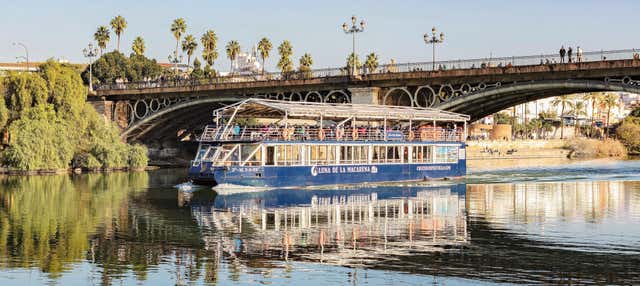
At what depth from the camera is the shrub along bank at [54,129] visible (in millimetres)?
82000

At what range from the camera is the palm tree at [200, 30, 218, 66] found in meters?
153

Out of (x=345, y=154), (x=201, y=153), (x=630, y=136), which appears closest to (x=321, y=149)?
(x=345, y=154)

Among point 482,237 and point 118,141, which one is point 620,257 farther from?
point 118,141

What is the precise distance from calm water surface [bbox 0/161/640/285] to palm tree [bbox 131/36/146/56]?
10353cm

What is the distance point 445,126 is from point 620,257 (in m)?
46.0

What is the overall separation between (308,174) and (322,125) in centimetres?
495

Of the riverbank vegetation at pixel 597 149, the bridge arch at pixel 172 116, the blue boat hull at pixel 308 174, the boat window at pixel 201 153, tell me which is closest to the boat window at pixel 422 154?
the blue boat hull at pixel 308 174

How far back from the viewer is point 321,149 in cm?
6025

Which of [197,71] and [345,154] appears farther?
[197,71]

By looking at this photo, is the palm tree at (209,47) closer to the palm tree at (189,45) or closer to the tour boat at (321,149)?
the palm tree at (189,45)

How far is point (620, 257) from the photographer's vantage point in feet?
102

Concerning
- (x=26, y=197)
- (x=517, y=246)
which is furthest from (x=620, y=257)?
(x=26, y=197)

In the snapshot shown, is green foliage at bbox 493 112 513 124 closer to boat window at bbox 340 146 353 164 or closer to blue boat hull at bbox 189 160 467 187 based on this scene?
blue boat hull at bbox 189 160 467 187

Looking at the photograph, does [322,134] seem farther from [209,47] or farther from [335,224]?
[209,47]
